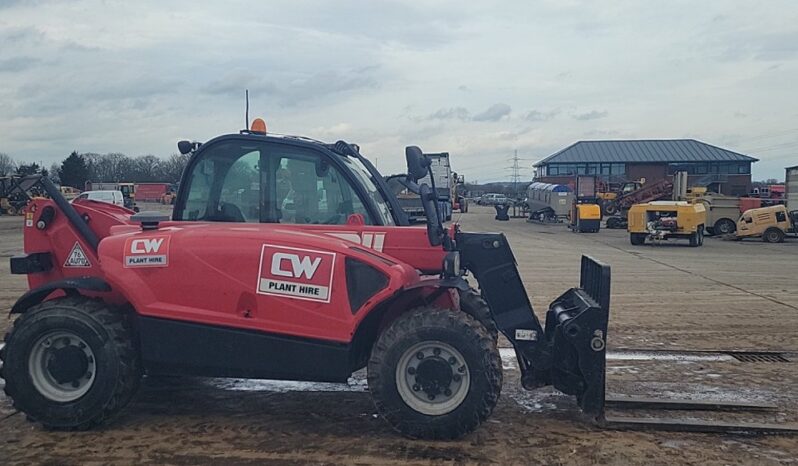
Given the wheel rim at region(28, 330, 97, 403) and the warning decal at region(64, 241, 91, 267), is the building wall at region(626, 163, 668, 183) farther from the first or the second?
the wheel rim at region(28, 330, 97, 403)

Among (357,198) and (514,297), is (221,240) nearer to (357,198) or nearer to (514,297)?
(357,198)

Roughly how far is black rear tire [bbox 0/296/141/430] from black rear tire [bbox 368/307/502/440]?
6.24 feet

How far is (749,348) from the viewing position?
27.4 ft

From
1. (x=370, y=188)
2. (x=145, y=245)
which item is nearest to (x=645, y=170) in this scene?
(x=370, y=188)

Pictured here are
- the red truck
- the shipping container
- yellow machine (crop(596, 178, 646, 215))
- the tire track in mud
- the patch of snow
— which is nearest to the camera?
the patch of snow

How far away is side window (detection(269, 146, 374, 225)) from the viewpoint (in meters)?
5.67

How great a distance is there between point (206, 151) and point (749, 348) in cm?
661

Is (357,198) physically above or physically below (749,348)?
above

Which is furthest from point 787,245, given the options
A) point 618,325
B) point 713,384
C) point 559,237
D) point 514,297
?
point 514,297

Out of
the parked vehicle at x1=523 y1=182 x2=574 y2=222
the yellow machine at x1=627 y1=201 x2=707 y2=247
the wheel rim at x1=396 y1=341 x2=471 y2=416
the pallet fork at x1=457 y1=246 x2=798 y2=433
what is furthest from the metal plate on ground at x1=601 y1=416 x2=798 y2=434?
the parked vehicle at x1=523 y1=182 x2=574 y2=222

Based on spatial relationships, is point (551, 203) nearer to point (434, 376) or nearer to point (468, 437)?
point (468, 437)

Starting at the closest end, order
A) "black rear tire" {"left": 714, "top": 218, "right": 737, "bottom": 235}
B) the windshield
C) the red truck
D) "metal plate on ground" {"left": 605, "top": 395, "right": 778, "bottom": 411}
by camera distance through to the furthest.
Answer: the windshield, "metal plate on ground" {"left": 605, "top": 395, "right": 778, "bottom": 411}, "black rear tire" {"left": 714, "top": 218, "right": 737, "bottom": 235}, the red truck

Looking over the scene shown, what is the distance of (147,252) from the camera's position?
17.4 feet

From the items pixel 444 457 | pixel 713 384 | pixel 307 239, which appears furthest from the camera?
pixel 713 384
